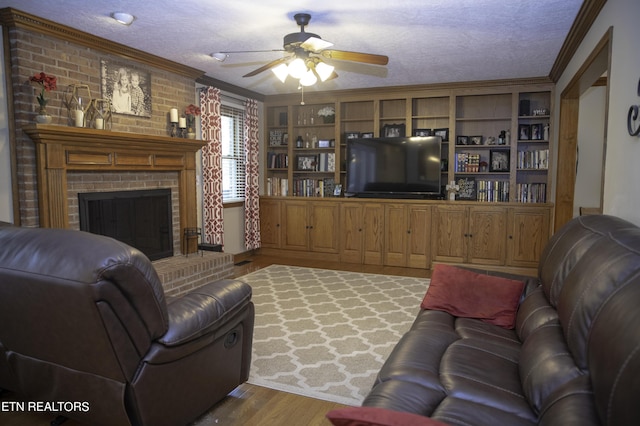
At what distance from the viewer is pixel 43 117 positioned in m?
3.44

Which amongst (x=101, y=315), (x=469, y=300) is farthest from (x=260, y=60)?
(x=101, y=315)

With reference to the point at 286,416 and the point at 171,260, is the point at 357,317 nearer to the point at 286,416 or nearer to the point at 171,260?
the point at 286,416

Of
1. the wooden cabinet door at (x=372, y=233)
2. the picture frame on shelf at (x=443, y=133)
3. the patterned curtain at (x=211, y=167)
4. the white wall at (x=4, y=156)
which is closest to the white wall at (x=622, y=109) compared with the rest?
the picture frame on shelf at (x=443, y=133)

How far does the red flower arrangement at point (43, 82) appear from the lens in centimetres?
343

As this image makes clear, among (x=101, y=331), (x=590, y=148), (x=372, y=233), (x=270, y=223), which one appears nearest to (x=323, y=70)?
(x=101, y=331)

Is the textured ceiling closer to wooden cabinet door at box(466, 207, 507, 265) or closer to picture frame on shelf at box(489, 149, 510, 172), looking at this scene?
picture frame on shelf at box(489, 149, 510, 172)

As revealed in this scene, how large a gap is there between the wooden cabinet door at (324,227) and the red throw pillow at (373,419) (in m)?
5.44

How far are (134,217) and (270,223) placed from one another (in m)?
2.49

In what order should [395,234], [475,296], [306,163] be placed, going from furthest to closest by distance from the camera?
[306,163], [395,234], [475,296]

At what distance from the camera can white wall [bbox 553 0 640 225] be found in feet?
7.23

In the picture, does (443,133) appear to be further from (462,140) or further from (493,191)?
(493,191)

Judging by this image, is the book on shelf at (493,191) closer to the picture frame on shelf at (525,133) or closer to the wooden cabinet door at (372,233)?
the picture frame on shelf at (525,133)

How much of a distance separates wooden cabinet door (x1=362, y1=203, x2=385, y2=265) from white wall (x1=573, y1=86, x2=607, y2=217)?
7.95 feet

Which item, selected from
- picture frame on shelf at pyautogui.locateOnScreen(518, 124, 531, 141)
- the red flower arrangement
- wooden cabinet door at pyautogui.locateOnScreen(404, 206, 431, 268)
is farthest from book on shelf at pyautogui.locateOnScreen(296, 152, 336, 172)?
the red flower arrangement
